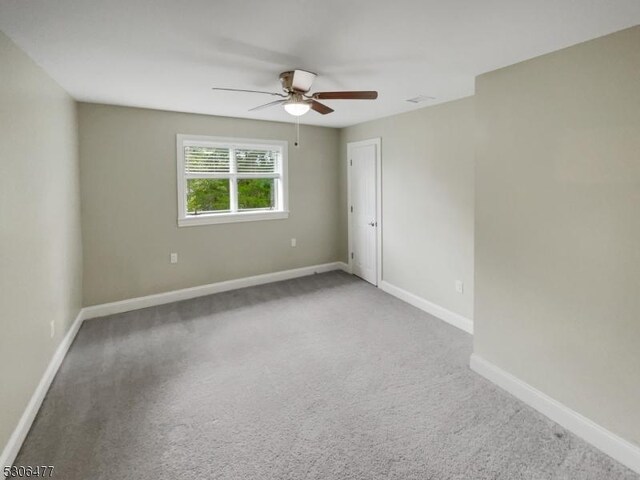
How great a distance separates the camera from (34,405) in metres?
2.24

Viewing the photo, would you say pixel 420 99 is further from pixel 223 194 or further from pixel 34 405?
pixel 34 405

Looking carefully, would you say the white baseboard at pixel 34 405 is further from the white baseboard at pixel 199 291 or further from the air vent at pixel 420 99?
the air vent at pixel 420 99

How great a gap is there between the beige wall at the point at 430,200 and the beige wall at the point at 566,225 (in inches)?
34.3

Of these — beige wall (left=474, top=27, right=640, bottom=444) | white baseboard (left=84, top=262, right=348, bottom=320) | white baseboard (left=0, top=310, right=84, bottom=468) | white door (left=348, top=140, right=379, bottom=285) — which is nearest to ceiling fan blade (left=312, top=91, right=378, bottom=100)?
beige wall (left=474, top=27, right=640, bottom=444)

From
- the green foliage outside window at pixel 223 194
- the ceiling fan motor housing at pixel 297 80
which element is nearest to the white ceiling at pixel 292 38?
the ceiling fan motor housing at pixel 297 80

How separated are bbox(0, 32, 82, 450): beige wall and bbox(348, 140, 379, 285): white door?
3511 millimetres

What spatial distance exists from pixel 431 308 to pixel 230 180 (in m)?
3.12

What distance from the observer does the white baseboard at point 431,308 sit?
3.59 metres

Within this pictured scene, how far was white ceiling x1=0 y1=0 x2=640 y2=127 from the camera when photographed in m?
1.69

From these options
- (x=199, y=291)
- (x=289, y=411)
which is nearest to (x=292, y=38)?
(x=289, y=411)

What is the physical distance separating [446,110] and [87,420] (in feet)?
13.4

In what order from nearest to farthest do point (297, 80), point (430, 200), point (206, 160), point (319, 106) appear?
point (297, 80) < point (319, 106) < point (430, 200) < point (206, 160)

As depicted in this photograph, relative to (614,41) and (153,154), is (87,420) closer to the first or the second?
(153,154)

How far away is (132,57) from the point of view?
2.35 m
